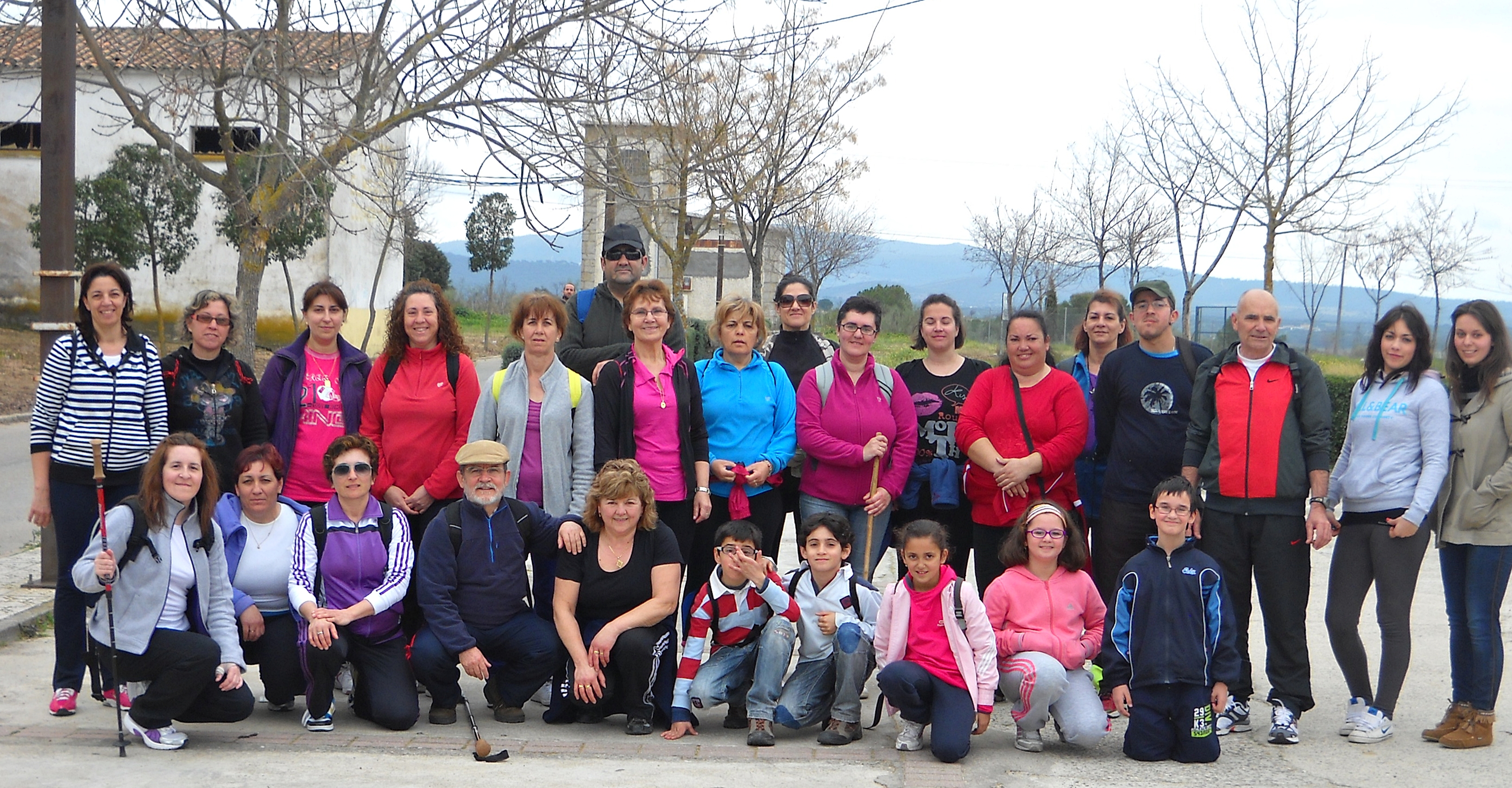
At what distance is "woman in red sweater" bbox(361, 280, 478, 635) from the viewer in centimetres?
577

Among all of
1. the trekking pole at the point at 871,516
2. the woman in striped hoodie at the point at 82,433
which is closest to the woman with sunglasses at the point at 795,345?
the trekking pole at the point at 871,516

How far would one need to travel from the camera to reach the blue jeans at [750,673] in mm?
5266

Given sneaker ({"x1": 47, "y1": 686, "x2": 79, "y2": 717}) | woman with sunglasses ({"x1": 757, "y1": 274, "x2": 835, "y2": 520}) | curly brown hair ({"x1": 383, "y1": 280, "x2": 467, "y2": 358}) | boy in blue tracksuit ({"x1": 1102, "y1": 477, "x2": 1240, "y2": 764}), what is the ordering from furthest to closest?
woman with sunglasses ({"x1": 757, "y1": 274, "x2": 835, "y2": 520})
curly brown hair ({"x1": 383, "y1": 280, "x2": 467, "y2": 358})
sneaker ({"x1": 47, "y1": 686, "x2": 79, "y2": 717})
boy in blue tracksuit ({"x1": 1102, "y1": 477, "x2": 1240, "y2": 764})

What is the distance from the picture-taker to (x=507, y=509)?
5.53 metres

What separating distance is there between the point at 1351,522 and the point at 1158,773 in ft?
5.13

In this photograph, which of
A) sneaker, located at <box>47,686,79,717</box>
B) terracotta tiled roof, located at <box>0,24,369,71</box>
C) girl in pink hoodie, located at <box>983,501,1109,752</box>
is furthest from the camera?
terracotta tiled roof, located at <box>0,24,369,71</box>

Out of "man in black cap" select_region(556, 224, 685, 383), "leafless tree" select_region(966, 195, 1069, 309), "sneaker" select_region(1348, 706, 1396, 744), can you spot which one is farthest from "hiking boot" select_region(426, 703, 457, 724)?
"leafless tree" select_region(966, 195, 1069, 309)

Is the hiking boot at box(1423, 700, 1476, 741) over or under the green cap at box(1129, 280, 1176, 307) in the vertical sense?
under

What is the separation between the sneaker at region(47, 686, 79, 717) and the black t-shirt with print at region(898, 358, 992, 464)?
4.09m

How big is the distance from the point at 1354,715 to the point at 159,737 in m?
5.20

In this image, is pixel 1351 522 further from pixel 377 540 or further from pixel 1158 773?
pixel 377 540

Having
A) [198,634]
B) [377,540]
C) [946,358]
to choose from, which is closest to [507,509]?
[377,540]

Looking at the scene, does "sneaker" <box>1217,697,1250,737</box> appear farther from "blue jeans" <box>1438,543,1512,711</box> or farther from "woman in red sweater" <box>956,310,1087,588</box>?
"woman in red sweater" <box>956,310,1087,588</box>

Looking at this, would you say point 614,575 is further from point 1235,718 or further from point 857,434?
point 1235,718
